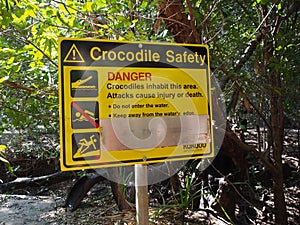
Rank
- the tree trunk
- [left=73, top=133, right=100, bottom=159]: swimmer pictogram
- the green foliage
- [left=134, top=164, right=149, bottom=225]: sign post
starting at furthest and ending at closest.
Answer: the tree trunk
the green foliage
[left=134, top=164, right=149, bottom=225]: sign post
[left=73, top=133, right=100, bottom=159]: swimmer pictogram

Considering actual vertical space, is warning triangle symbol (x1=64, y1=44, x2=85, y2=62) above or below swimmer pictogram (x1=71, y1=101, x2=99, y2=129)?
above

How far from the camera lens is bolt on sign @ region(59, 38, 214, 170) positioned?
1.34 m

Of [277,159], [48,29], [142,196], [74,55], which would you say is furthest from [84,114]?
[277,159]

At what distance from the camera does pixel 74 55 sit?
1371 mm

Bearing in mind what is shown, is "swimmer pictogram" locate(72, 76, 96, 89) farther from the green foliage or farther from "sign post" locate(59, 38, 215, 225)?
the green foliage

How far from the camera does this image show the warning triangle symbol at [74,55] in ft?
4.46

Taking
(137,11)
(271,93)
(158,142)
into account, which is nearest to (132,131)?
(158,142)

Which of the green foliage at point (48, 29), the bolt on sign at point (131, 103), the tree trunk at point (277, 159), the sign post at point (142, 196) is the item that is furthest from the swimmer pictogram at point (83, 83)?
the tree trunk at point (277, 159)

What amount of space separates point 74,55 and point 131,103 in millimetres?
302

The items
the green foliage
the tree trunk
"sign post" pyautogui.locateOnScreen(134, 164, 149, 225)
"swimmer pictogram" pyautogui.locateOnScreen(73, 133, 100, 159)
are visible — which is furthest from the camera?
the tree trunk

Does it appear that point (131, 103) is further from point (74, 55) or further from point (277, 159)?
point (277, 159)

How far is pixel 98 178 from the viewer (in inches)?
147

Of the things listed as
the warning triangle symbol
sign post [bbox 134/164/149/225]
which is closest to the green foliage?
the warning triangle symbol

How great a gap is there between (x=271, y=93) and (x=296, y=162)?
216 cm
